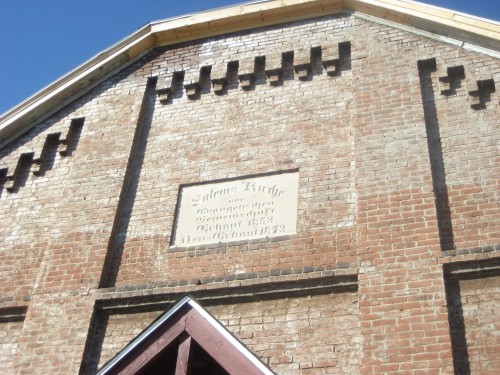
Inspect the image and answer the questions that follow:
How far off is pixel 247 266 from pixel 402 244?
1.90m

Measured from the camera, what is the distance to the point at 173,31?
11656 millimetres

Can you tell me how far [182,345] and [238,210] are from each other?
8.56 ft

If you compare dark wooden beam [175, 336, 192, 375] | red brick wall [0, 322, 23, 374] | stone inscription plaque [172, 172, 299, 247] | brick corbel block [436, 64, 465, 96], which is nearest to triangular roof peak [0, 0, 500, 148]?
brick corbel block [436, 64, 465, 96]

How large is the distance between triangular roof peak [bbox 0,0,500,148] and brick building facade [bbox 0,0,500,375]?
3 centimetres

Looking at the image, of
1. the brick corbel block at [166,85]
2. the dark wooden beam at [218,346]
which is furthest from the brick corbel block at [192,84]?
the dark wooden beam at [218,346]

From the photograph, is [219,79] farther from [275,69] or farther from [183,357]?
[183,357]

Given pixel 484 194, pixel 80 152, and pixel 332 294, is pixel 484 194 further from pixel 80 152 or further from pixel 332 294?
pixel 80 152

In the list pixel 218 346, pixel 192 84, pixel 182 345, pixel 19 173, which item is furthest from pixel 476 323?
pixel 19 173

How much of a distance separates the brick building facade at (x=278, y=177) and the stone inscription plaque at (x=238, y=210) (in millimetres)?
94

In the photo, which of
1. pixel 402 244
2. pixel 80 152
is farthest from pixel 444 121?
pixel 80 152

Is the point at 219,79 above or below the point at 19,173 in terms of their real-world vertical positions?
above

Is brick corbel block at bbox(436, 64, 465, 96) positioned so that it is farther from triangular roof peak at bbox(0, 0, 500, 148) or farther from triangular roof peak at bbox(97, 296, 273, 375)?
Answer: triangular roof peak at bbox(97, 296, 273, 375)

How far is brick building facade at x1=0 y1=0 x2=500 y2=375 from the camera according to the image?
25.9 ft

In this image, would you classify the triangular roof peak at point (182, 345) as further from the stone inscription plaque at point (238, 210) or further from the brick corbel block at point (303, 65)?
the brick corbel block at point (303, 65)
